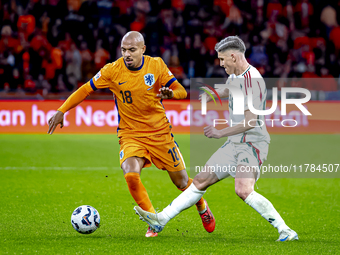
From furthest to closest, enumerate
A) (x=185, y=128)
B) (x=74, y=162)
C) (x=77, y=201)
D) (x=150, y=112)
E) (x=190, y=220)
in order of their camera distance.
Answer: (x=185, y=128), (x=74, y=162), (x=77, y=201), (x=190, y=220), (x=150, y=112)

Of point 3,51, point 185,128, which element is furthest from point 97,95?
point 3,51

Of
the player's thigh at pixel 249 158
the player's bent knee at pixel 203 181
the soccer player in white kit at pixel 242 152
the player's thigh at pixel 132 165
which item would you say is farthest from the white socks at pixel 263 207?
the player's thigh at pixel 132 165

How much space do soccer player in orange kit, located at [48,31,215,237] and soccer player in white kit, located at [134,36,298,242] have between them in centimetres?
59

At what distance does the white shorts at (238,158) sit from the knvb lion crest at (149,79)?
1110mm

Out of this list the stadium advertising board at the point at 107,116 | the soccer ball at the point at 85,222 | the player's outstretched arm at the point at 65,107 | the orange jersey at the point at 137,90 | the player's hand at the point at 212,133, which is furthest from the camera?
the stadium advertising board at the point at 107,116

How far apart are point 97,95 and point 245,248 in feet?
35.1

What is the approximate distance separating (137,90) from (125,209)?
1.87 meters

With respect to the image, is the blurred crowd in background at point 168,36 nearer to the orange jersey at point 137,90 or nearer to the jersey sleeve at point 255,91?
the orange jersey at point 137,90

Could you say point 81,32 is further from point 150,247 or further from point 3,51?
point 150,247

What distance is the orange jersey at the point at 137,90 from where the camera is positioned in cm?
554

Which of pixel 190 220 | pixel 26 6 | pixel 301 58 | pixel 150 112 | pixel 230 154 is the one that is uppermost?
pixel 26 6

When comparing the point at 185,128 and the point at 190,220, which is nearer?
the point at 190,220

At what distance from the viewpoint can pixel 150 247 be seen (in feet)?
15.8

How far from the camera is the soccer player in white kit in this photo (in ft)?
15.6
